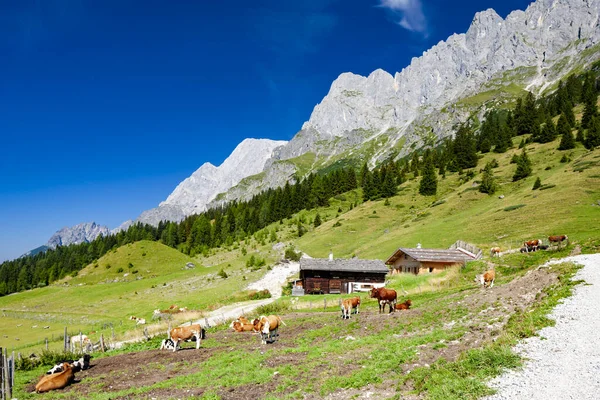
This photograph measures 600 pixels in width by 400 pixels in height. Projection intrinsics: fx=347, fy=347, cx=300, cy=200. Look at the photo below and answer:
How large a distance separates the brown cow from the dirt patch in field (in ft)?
1.68

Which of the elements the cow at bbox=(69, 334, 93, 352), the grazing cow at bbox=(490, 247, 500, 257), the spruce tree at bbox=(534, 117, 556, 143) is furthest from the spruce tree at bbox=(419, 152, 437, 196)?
the cow at bbox=(69, 334, 93, 352)

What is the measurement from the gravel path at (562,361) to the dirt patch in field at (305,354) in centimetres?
218

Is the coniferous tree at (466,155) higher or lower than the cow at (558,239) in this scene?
higher

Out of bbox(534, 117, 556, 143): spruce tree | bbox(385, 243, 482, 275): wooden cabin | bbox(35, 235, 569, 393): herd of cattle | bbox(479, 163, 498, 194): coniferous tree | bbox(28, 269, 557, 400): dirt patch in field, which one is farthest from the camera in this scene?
bbox(534, 117, 556, 143): spruce tree

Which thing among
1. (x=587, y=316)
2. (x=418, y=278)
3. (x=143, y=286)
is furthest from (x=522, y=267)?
(x=143, y=286)

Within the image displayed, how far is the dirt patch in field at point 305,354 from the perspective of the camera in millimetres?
13422

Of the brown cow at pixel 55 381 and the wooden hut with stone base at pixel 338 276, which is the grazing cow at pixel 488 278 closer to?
the brown cow at pixel 55 381

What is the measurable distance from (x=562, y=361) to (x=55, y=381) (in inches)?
860

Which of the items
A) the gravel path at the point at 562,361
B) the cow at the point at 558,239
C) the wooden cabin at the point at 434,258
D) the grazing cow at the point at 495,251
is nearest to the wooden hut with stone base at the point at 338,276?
the wooden cabin at the point at 434,258

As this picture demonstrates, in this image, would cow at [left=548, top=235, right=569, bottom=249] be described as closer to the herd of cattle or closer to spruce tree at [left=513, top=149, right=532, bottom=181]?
the herd of cattle

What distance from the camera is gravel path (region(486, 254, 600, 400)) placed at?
9352 mm

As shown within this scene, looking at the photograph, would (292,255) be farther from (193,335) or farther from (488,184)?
(193,335)

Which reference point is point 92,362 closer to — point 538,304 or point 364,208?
point 538,304

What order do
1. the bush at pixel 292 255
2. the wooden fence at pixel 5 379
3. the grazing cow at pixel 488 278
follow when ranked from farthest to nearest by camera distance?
the bush at pixel 292 255 → the grazing cow at pixel 488 278 → the wooden fence at pixel 5 379
